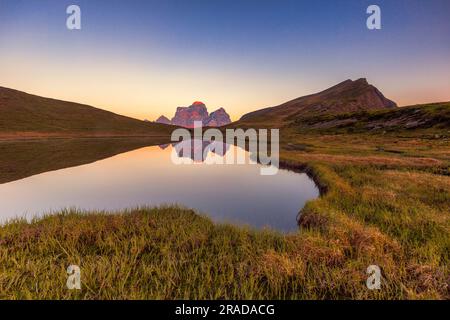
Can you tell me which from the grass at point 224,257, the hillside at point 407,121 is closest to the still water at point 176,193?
the grass at point 224,257

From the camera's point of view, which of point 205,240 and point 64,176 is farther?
point 64,176

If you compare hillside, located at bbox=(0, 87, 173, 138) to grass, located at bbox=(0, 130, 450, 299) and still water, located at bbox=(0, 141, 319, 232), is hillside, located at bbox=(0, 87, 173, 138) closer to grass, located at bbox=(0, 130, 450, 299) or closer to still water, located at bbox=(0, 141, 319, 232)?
still water, located at bbox=(0, 141, 319, 232)

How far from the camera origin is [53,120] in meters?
137

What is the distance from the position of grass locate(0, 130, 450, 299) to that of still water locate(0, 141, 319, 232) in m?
3.86

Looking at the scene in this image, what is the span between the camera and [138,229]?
10.2 metres

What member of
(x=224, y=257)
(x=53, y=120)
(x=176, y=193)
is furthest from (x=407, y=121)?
(x=53, y=120)

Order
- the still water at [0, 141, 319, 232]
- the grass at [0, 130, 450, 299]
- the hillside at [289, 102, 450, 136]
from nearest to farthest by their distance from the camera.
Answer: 1. the grass at [0, 130, 450, 299]
2. the still water at [0, 141, 319, 232]
3. the hillside at [289, 102, 450, 136]

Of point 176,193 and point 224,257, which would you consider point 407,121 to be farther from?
point 224,257

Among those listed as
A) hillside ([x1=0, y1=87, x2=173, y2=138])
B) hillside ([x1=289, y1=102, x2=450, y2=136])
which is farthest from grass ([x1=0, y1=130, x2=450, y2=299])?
hillside ([x1=0, y1=87, x2=173, y2=138])

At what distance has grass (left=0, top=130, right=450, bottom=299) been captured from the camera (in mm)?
5949

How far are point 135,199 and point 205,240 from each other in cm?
1230

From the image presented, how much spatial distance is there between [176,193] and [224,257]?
577 inches
